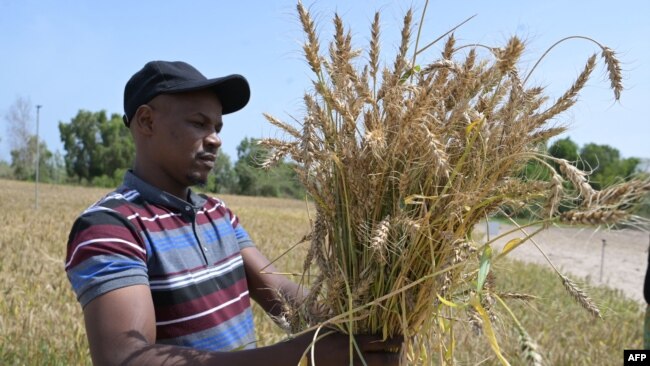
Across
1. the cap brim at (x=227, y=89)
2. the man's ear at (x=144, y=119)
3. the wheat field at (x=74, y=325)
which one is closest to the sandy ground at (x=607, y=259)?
the wheat field at (x=74, y=325)

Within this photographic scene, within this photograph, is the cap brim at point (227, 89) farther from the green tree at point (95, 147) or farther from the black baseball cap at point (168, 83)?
the green tree at point (95, 147)

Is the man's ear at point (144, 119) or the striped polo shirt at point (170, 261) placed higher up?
the man's ear at point (144, 119)

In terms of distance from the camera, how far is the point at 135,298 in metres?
1.29

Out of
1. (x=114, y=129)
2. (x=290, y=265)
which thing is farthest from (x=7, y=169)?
(x=290, y=265)

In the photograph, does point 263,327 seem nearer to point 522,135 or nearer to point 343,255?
point 343,255

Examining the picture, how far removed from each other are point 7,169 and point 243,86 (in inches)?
2641

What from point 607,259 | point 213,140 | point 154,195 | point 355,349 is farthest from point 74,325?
point 607,259

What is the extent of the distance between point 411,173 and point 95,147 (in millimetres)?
63400

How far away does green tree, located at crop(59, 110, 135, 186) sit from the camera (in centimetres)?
Result: 5691

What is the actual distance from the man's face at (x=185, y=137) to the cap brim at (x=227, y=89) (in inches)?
1.9

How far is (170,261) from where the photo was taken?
153cm

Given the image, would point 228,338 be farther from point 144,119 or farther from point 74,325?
point 74,325

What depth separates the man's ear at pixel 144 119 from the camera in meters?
1.70

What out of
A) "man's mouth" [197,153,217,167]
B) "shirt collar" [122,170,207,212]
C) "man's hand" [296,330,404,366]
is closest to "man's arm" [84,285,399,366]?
"man's hand" [296,330,404,366]
